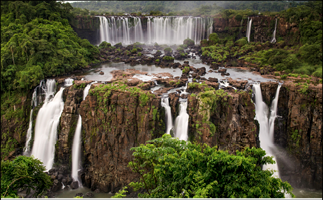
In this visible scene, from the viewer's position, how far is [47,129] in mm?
20969

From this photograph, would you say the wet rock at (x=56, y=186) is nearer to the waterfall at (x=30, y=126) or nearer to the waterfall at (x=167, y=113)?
the waterfall at (x=30, y=126)

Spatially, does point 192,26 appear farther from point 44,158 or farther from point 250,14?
point 44,158

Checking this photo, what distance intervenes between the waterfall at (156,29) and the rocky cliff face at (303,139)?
31734 mm

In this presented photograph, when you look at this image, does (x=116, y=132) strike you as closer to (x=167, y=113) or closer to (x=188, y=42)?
(x=167, y=113)

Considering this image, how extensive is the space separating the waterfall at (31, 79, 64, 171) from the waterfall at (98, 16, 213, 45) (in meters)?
28.8

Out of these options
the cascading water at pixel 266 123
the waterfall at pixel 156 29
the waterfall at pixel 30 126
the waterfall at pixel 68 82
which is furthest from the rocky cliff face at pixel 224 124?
the waterfall at pixel 156 29

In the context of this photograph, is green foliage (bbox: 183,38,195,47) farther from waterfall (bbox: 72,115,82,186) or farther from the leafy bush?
waterfall (bbox: 72,115,82,186)

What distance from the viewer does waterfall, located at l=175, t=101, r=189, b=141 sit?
60.9 feet

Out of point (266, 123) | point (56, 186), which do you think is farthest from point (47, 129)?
point (266, 123)

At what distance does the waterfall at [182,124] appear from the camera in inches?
731

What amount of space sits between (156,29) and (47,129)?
1354 inches

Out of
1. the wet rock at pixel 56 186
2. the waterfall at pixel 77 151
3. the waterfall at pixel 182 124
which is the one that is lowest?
the wet rock at pixel 56 186

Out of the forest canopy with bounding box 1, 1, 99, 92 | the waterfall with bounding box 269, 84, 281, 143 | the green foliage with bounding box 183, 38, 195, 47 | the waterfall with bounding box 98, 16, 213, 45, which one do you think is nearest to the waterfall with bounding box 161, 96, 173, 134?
the waterfall with bounding box 269, 84, 281, 143

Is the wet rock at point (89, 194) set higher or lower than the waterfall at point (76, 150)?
lower
